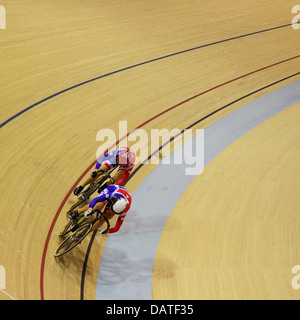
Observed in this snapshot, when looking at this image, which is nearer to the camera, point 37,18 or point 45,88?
point 45,88

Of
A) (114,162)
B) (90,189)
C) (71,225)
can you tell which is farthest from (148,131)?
A: (71,225)

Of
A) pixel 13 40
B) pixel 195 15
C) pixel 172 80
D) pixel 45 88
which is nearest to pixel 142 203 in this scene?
pixel 45 88

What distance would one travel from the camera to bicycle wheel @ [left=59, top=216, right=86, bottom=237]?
4085 mm

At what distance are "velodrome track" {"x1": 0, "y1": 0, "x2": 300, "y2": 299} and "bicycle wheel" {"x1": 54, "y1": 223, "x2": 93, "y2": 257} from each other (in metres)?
0.08

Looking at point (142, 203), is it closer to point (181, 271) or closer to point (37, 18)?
point (181, 271)

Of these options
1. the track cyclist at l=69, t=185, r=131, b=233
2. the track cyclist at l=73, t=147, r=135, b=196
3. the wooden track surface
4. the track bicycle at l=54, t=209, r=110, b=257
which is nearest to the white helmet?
the track cyclist at l=69, t=185, r=131, b=233

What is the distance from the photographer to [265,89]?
749cm

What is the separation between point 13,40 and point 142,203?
137 inches

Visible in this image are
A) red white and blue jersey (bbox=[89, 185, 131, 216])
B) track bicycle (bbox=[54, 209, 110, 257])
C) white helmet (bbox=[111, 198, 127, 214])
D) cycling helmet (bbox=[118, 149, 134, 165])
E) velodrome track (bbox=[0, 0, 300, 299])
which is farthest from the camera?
cycling helmet (bbox=[118, 149, 134, 165])

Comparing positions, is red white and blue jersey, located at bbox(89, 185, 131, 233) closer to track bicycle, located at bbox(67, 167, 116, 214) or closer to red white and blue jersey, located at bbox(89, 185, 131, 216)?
red white and blue jersey, located at bbox(89, 185, 131, 216)

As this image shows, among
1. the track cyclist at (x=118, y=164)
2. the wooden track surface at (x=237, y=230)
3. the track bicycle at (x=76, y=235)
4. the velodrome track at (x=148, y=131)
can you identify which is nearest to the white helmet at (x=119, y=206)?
the track bicycle at (x=76, y=235)
